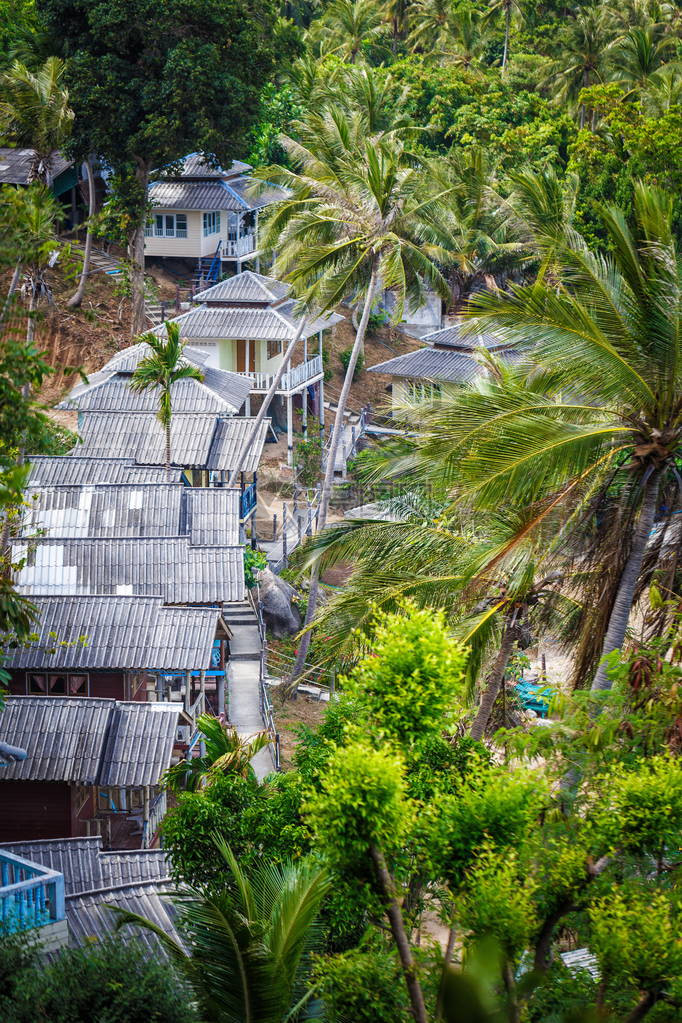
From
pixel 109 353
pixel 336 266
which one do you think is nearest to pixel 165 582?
pixel 336 266

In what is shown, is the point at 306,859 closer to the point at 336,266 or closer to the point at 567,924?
the point at 567,924

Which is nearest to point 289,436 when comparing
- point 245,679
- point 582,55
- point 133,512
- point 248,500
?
point 248,500

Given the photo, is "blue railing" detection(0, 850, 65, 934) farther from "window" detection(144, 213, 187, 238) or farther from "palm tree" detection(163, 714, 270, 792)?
"window" detection(144, 213, 187, 238)

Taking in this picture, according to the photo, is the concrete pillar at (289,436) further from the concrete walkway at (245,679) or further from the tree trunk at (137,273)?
the concrete walkway at (245,679)

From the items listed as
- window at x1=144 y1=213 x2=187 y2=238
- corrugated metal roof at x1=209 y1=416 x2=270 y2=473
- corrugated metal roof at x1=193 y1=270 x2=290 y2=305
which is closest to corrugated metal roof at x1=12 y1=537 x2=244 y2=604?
corrugated metal roof at x1=209 y1=416 x2=270 y2=473

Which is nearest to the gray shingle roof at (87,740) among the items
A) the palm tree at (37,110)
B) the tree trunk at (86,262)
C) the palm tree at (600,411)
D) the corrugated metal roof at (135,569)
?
the corrugated metal roof at (135,569)

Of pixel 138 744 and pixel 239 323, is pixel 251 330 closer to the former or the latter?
pixel 239 323
